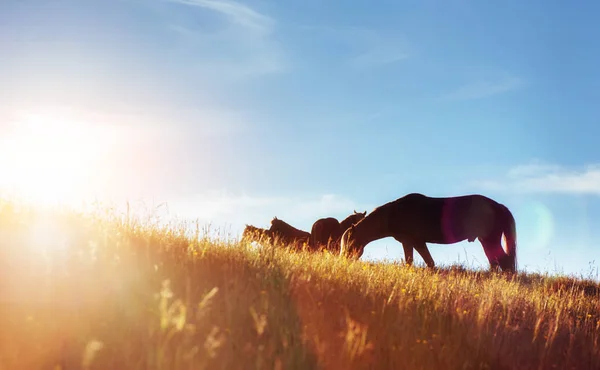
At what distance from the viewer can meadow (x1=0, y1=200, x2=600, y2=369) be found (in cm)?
444

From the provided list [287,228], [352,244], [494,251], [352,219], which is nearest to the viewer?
[494,251]

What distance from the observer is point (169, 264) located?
6.65 m

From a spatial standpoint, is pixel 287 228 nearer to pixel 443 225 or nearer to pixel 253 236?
pixel 443 225

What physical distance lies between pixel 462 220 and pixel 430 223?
3.79ft

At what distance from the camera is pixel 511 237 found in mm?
17516

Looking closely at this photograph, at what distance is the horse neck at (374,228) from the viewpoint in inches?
720

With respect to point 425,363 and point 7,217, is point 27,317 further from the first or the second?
point 425,363

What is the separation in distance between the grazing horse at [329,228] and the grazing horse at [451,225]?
5099 millimetres

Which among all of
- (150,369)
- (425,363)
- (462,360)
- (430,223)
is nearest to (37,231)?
(150,369)

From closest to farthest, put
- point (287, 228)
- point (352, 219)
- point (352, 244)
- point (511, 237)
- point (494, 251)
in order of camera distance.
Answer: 1. point (511, 237)
2. point (494, 251)
3. point (352, 244)
4. point (352, 219)
5. point (287, 228)

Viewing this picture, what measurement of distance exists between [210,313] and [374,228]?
44.3ft

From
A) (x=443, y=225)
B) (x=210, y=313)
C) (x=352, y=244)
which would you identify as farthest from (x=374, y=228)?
(x=210, y=313)

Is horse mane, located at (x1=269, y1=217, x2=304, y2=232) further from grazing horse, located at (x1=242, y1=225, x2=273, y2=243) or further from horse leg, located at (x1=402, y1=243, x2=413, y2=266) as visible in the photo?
horse leg, located at (x1=402, y1=243, x2=413, y2=266)

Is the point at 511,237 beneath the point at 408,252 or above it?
above
